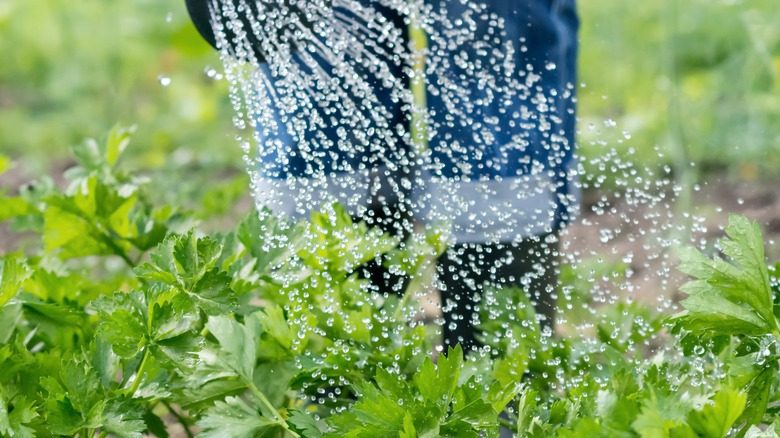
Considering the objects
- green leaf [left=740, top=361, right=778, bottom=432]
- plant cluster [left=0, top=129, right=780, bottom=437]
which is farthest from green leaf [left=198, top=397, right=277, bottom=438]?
green leaf [left=740, top=361, right=778, bottom=432]

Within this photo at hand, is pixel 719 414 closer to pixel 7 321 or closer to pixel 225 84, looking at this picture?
pixel 7 321

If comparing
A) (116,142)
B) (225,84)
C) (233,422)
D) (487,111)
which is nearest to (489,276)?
(487,111)

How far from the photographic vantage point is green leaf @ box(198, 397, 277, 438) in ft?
2.87

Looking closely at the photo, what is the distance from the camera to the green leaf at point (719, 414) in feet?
2.22

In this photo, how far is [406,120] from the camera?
123 centimetres

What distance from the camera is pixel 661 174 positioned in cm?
263

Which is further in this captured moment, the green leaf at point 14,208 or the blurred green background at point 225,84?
the blurred green background at point 225,84

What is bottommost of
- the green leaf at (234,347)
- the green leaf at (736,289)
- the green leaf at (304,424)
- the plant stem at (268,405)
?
the plant stem at (268,405)

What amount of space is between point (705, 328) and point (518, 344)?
0.76ft

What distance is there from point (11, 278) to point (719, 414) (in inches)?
27.2

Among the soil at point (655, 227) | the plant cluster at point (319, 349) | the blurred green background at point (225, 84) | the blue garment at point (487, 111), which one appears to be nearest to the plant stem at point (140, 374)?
the plant cluster at point (319, 349)

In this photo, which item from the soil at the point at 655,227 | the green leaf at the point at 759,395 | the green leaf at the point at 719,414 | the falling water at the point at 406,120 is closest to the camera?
the green leaf at the point at 719,414

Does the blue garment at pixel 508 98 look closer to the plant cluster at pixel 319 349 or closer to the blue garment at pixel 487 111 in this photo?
the blue garment at pixel 487 111

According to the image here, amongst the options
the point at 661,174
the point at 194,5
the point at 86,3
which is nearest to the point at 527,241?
the point at 194,5
